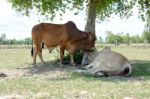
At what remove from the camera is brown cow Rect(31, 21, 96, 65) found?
16906 mm

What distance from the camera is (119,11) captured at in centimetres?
1981

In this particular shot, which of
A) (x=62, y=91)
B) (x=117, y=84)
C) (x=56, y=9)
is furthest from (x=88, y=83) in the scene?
(x=56, y=9)

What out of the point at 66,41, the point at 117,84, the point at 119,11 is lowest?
the point at 117,84

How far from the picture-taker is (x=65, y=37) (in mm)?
16875

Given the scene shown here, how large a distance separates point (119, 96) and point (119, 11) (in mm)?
10707

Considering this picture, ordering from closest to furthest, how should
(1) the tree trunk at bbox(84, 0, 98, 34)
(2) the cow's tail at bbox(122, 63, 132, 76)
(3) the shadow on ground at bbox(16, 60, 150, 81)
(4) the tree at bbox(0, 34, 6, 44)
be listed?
(3) the shadow on ground at bbox(16, 60, 150, 81) < (2) the cow's tail at bbox(122, 63, 132, 76) < (1) the tree trunk at bbox(84, 0, 98, 34) < (4) the tree at bbox(0, 34, 6, 44)

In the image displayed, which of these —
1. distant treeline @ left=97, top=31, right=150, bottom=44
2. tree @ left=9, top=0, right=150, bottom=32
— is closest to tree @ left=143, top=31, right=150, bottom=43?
distant treeline @ left=97, top=31, right=150, bottom=44

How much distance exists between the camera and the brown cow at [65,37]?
16.9m

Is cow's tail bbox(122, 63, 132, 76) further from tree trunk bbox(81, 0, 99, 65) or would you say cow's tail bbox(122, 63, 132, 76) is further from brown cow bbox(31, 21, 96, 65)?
tree trunk bbox(81, 0, 99, 65)

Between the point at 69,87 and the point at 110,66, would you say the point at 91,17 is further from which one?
the point at 69,87

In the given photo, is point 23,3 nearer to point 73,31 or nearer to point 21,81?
point 73,31

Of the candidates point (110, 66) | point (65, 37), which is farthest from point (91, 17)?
point (110, 66)

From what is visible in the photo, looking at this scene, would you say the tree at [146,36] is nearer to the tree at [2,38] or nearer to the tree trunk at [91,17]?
the tree at [2,38]

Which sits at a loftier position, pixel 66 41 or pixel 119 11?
pixel 119 11
